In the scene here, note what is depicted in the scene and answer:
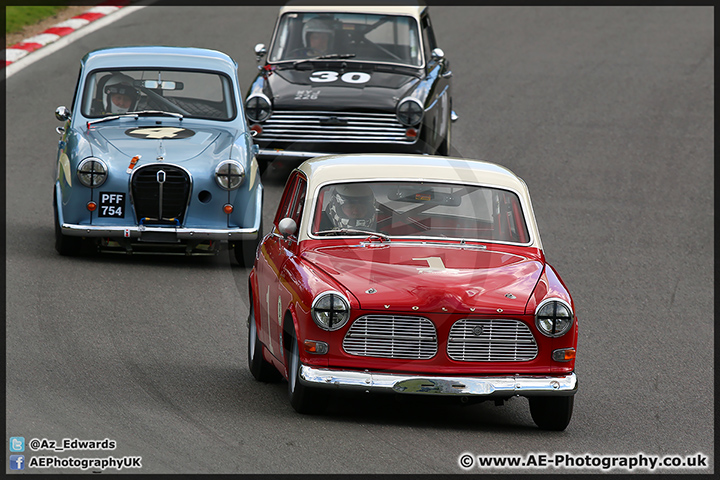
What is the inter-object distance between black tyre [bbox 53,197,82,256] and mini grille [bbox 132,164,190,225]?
663 mm

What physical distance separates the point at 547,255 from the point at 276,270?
17.8 ft

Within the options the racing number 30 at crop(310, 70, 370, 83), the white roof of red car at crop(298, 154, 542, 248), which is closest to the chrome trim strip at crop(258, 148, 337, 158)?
the racing number 30 at crop(310, 70, 370, 83)

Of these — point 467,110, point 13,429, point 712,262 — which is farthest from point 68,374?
point 467,110

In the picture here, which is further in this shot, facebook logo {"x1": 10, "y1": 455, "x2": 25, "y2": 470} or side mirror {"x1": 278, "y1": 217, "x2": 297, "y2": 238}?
side mirror {"x1": 278, "y1": 217, "x2": 297, "y2": 238}

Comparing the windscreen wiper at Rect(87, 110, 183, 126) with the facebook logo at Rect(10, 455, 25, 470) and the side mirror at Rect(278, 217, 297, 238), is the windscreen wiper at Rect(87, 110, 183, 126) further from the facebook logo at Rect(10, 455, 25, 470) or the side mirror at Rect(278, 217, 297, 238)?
the facebook logo at Rect(10, 455, 25, 470)

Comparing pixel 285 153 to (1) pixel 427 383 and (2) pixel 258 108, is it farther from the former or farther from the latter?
(1) pixel 427 383

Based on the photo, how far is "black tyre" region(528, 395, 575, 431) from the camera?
6.95 meters

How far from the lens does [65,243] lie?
1135cm

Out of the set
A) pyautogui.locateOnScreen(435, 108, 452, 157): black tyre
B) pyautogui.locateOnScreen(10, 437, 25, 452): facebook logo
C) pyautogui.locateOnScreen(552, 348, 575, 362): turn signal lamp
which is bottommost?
pyautogui.locateOnScreen(435, 108, 452, 157): black tyre

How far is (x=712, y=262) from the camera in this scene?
12.9 metres

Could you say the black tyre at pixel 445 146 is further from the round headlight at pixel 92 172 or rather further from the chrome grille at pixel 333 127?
the round headlight at pixel 92 172

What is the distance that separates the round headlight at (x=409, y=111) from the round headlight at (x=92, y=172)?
408 cm

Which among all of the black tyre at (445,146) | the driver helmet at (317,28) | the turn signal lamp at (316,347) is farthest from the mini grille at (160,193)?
the turn signal lamp at (316,347)

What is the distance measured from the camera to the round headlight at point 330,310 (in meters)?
6.78
